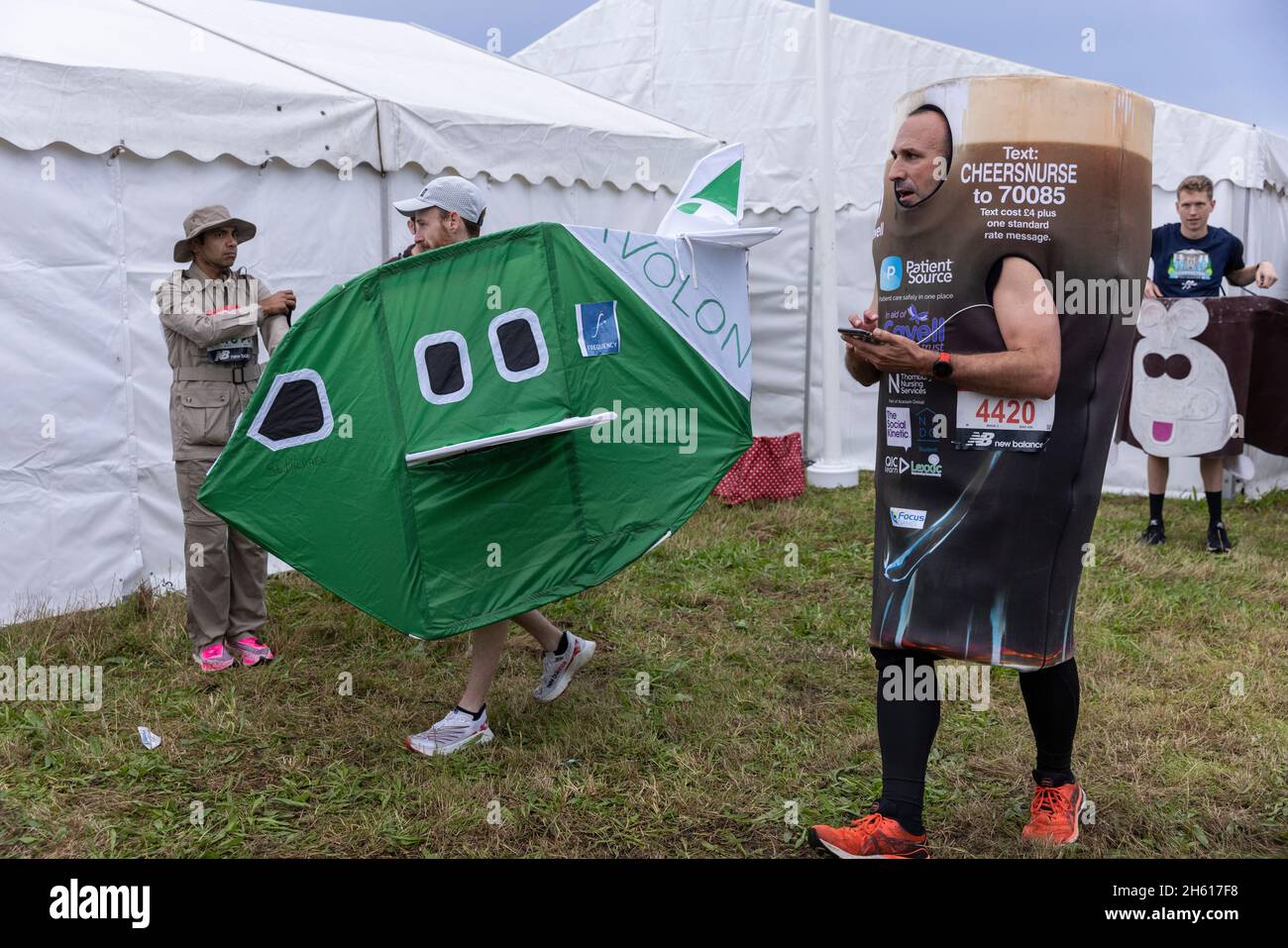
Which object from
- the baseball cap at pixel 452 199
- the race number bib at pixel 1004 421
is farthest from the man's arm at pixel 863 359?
the baseball cap at pixel 452 199

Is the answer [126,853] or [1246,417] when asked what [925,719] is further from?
[1246,417]

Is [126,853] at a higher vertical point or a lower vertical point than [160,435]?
lower

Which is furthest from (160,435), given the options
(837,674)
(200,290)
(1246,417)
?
(1246,417)

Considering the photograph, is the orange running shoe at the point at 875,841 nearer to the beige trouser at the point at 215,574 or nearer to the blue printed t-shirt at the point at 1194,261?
the beige trouser at the point at 215,574

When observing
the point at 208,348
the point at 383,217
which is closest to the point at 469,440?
the point at 208,348

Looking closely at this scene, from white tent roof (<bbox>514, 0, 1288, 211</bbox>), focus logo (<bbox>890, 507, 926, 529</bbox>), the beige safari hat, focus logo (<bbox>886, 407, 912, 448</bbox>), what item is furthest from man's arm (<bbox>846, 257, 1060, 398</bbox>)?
white tent roof (<bbox>514, 0, 1288, 211</bbox>)

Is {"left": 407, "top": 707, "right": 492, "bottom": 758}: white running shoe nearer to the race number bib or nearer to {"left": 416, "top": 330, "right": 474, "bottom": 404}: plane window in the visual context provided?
{"left": 416, "top": 330, "right": 474, "bottom": 404}: plane window

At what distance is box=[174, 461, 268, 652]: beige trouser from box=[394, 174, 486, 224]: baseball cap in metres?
1.45

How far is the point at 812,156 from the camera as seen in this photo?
924cm

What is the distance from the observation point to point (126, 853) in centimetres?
326

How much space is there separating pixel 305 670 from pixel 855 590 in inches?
104

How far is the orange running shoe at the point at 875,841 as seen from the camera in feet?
9.50

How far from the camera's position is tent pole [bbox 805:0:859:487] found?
28.0ft

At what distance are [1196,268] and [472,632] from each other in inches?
198
